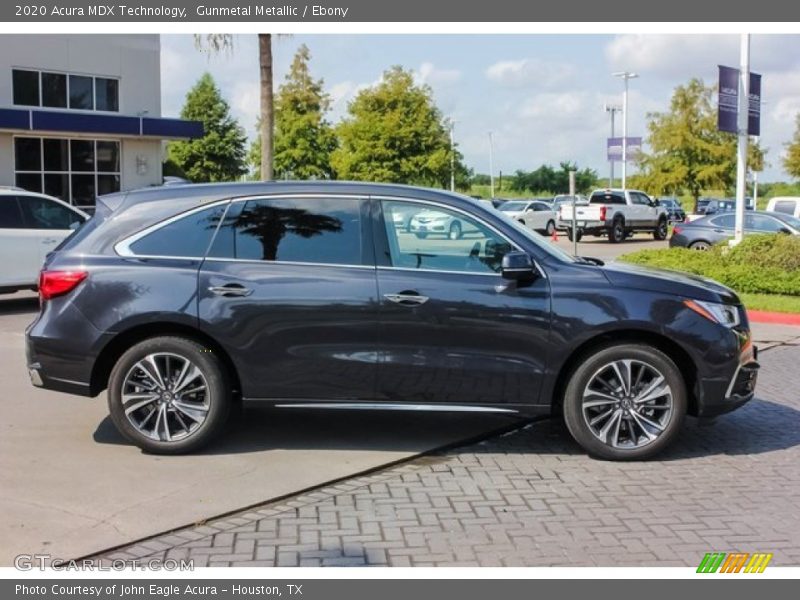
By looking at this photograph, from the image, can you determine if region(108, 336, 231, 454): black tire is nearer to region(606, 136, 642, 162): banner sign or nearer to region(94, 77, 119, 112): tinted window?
region(94, 77, 119, 112): tinted window

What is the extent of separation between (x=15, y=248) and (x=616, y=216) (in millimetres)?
26090

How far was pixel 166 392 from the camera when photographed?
626cm

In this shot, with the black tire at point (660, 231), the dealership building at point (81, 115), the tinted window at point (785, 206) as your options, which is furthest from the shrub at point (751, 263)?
the black tire at point (660, 231)

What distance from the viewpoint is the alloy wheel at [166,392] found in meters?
Answer: 6.24

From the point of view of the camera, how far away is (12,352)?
33.7 ft

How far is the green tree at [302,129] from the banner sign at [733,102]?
118ft

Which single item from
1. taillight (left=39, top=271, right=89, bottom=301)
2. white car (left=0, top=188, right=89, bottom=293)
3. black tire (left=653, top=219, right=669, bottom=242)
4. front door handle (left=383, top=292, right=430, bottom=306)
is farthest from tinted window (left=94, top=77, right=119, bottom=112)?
front door handle (left=383, top=292, right=430, bottom=306)

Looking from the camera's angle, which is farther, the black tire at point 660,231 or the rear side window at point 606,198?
the black tire at point 660,231

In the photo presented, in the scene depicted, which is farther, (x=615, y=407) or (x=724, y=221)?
(x=724, y=221)

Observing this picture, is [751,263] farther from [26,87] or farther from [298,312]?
[26,87]

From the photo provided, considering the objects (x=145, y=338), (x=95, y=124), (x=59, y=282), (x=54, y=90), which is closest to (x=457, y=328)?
(x=145, y=338)

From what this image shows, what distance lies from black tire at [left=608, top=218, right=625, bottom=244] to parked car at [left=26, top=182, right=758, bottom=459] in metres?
29.6

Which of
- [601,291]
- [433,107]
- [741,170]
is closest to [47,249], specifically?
[601,291]

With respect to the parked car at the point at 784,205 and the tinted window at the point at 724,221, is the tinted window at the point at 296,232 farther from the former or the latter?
the parked car at the point at 784,205
